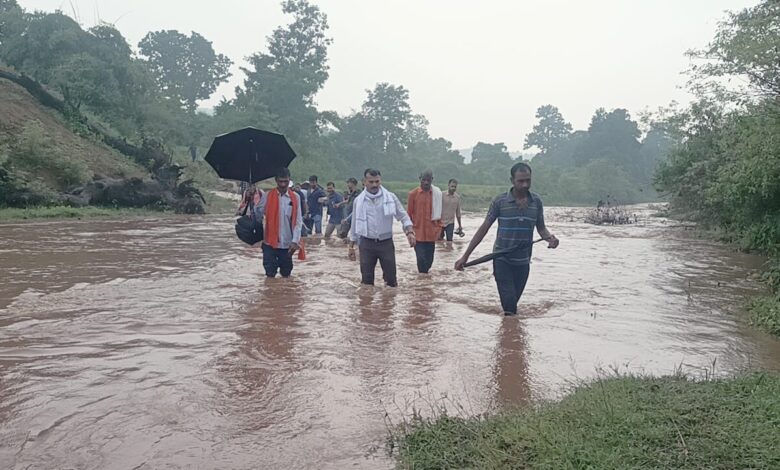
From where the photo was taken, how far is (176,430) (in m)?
3.57

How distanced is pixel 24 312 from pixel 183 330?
1.90m

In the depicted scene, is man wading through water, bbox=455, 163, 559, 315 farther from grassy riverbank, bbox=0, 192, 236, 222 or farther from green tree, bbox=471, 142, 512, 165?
green tree, bbox=471, 142, 512, 165

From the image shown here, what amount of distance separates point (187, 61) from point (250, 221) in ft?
230

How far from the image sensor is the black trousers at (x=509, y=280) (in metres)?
6.33

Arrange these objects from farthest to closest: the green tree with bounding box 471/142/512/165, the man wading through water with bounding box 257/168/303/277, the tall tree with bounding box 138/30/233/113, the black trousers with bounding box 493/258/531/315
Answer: the green tree with bounding box 471/142/512/165, the tall tree with bounding box 138/30/233/113, the man wading through water with bounding box 257/168/303/277, the black trousers with bounding box 493/258/531/315

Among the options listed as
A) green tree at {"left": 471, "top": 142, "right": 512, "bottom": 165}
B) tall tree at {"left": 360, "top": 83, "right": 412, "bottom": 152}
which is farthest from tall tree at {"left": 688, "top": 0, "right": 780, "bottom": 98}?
green tree at {"left": 471, "top": 142, "right": 512, "bottom": 165}

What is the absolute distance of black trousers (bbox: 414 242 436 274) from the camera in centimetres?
939

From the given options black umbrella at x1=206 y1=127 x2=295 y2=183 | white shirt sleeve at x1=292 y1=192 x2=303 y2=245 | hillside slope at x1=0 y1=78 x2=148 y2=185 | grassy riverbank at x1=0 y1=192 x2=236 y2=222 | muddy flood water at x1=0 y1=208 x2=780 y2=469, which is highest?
hillside slope at x1=0 y1=78 x2=148 y2=185

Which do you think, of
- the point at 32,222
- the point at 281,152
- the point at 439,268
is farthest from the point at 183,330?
the point at 32,222

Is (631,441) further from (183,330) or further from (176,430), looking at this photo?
(183,330)

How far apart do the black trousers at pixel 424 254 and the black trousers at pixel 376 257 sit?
1539mm

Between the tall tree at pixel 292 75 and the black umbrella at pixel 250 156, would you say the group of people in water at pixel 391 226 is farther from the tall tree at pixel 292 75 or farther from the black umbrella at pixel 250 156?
the tall tree at pixel 292 75

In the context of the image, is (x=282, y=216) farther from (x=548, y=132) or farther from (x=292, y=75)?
(x=548, y=132)

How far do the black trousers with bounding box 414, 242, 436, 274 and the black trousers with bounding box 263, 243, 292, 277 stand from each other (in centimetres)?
207
